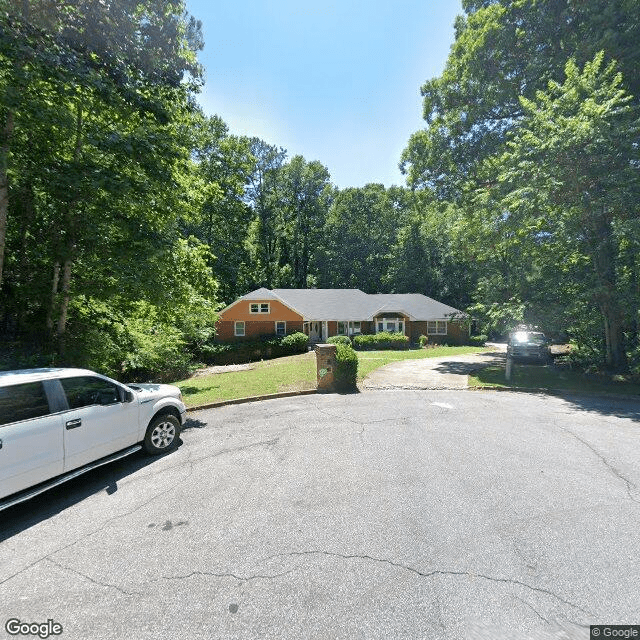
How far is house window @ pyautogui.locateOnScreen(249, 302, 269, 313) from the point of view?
3141 centimetres

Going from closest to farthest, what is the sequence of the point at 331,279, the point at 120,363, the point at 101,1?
the point at 101,1 → the point at 120,363 → the point at 331,279

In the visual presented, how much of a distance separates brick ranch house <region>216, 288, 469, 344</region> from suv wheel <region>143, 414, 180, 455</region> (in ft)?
75.0

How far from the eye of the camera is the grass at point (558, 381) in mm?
12305

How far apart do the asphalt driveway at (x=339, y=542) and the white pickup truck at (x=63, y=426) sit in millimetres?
438

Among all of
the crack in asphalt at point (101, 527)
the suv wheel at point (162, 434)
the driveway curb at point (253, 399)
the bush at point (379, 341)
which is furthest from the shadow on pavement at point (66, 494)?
the bush at point (379, 341)

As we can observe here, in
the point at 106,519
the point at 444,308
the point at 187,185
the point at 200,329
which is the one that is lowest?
the point at 106,519

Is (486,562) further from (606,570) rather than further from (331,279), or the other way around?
(331,279)

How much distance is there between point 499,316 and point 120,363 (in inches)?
645

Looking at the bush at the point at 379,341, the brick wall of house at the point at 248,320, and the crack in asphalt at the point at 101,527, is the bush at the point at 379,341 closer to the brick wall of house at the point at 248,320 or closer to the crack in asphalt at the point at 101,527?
the brick wall of house at the point at 248,320

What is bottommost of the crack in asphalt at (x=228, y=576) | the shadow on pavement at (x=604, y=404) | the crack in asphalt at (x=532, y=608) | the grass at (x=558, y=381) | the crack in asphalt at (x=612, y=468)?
the crack in asphalt at (x=228, y=576)

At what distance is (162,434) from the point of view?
671 cm

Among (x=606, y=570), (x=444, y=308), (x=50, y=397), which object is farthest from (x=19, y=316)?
(x=444, y=308)

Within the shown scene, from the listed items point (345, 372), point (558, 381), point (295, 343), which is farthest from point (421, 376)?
point (295, 343)

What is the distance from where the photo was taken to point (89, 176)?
26.6ft
